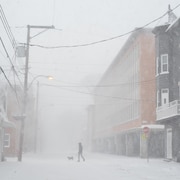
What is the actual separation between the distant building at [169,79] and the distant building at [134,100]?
8.54 feet

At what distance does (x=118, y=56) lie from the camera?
6712 cm

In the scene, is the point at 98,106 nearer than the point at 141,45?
No

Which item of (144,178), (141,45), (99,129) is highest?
(141,45)

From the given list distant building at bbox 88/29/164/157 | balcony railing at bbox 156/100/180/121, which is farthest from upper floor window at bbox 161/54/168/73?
distant building at bbox 88/29/164/157

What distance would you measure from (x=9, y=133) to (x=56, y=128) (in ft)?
443

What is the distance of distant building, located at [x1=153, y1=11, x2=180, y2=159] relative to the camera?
129ft

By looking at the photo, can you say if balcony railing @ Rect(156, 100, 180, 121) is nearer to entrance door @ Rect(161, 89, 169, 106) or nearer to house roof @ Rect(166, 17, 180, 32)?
entrance door @ Rect(161, 89, 169, 106)

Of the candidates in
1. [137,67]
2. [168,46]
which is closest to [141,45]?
[137,67]

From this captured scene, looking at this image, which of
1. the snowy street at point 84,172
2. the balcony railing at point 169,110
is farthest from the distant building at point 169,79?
the snowy street at point 84,172

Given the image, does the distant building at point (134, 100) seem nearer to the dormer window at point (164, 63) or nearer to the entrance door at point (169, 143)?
A: the entrance door at point (169, 143)

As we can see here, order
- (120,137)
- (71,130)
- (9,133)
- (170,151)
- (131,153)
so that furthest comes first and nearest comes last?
(71,130)
(120,137)
(131,153)
(9,133)
(170,151)

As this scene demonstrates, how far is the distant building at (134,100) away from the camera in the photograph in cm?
5075

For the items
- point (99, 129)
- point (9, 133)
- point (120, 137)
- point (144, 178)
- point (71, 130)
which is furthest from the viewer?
point (71, 130)

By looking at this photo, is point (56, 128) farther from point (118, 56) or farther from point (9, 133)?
point (9, 133)
